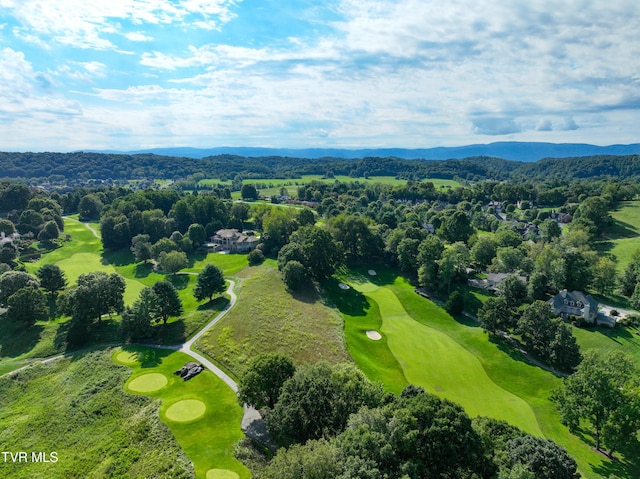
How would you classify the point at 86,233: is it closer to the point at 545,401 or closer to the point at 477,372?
the point at 477,372

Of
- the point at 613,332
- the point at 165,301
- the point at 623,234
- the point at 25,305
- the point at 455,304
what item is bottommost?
the point at 613,332

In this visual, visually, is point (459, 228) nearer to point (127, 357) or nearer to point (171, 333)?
point (171, 333)

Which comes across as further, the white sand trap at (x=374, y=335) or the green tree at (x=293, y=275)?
the green tree at (x=293, y=275)

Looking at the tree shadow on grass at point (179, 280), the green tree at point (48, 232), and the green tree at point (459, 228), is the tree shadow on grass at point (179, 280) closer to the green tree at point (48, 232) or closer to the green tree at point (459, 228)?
the green tree at point (48, 232)

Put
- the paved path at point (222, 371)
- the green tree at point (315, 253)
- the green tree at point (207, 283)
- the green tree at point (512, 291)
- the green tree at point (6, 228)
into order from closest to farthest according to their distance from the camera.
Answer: the paved path at point (222, 371), the green tree at point (512, 291), the green tree at point (207, 283), the green tree at point (315, 253), the green tree at point (6, 228)

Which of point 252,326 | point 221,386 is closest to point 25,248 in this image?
point 252,326

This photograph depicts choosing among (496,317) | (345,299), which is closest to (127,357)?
(345,299)

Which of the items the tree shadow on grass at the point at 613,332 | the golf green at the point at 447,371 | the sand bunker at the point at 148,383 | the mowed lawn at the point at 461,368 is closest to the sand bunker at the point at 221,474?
the sand bunker at the point at 148,383
